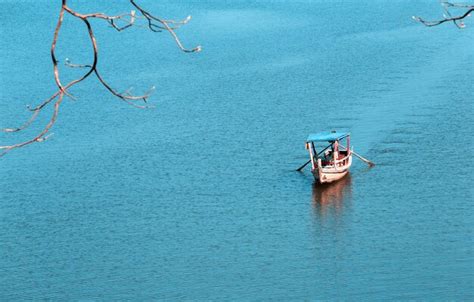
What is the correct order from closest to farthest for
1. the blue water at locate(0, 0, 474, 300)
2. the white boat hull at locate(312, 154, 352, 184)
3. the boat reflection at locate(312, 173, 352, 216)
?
the blue water at locate(0, 0, 474, 300)
the boat reflection at locate(312, 173, 352, 216)
the white boat hull at locate(312, 154, 352, 184)

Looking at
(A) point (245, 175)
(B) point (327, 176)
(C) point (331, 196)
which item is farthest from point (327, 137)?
(A) point (245, 175)

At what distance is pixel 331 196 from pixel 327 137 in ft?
8.64

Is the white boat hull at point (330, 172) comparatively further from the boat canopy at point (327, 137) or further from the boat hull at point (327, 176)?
the boat canopy at point (327, 137)

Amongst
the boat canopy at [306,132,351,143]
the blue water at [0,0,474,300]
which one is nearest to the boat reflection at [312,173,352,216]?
the blue water at [0,0,474,300]

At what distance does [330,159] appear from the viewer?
1519 inches

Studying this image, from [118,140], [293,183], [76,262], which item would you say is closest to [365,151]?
[293,183]

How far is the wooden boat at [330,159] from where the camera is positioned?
37.0m

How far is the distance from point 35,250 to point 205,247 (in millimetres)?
5510

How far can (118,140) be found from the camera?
41375 mm

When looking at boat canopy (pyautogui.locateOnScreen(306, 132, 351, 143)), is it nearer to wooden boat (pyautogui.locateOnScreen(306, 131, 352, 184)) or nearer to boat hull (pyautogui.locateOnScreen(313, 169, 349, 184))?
wooden boat (pyautogui.locateOnScreen(306, 131, 352, 184))

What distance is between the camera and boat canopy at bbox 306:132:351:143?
37.1 meters

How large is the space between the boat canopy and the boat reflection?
172 cm

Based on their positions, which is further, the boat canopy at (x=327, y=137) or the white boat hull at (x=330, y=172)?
the boat canopy at (x=327, y=137)

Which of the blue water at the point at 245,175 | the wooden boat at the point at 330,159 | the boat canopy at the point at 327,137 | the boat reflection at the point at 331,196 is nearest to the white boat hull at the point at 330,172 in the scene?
the wooden boat at the point at 330,159
